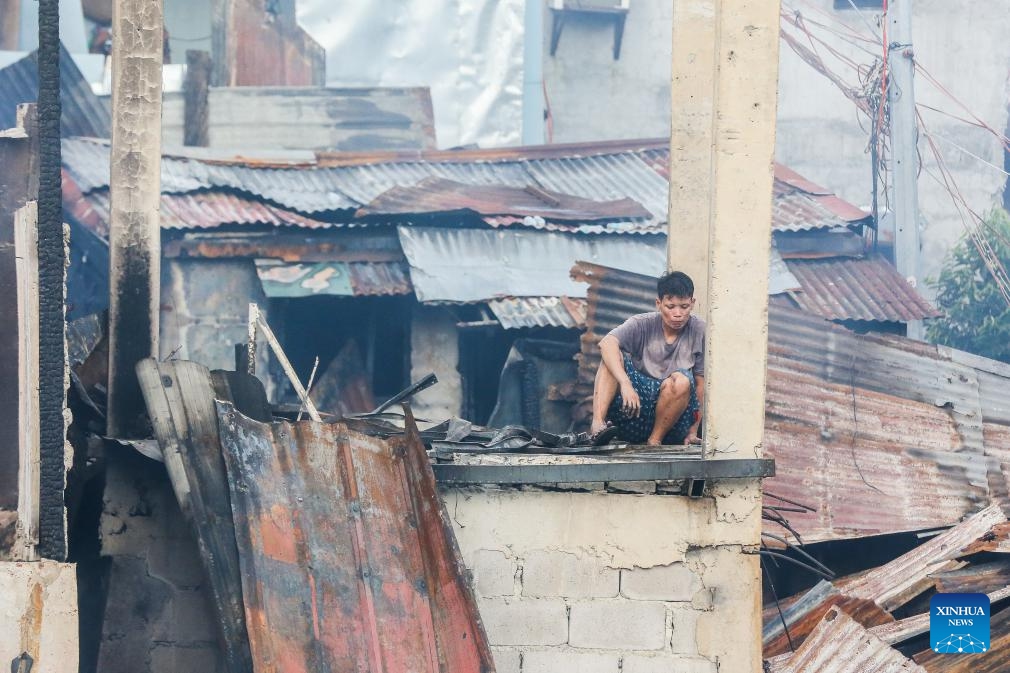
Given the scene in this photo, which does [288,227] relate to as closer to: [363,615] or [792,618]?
[792,618]

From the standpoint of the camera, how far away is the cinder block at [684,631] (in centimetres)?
536

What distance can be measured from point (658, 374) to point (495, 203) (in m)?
5.75

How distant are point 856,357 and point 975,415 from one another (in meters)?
0.98

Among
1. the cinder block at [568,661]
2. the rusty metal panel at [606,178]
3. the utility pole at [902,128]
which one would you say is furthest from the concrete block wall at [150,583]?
the utility pole at [902,128]

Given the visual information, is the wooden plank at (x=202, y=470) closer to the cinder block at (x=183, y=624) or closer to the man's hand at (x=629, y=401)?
the cinder block at (x=183, y=624)

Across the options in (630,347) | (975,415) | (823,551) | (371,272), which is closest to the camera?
(630,347)

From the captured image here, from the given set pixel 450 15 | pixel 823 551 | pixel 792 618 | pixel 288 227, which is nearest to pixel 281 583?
pixel 792 618

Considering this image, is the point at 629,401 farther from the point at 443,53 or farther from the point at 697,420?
the point at 443,53

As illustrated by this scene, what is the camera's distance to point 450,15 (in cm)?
1959

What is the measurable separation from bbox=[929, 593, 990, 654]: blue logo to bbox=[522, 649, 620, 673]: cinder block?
2.79 m

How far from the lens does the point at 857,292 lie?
11969 mm

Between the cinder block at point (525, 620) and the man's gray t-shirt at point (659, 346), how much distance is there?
1.66 meters

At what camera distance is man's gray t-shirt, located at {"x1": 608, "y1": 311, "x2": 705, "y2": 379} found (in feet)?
21.8

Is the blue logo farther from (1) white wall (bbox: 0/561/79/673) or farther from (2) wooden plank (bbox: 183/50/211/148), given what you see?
(2) wooden plank (bbox: 183/50/211/148)
